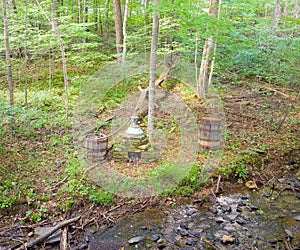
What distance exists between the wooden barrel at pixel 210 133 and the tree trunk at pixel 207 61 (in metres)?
2.49

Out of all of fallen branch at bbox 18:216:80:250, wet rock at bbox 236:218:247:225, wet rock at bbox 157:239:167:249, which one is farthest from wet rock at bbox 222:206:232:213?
fallen branch at bbox 18:216:80:250

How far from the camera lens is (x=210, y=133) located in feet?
19.1

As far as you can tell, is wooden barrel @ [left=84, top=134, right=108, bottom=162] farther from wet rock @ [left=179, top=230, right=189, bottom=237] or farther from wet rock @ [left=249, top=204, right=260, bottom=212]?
wet rock @ [left=249, top=204, right=260, bottom=212]

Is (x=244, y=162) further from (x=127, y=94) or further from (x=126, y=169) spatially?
(x=127, y=94)

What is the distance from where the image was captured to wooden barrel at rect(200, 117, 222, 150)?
18.9ft

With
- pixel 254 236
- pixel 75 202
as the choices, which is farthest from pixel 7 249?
pixel 254 236

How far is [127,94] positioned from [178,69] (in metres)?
2.45

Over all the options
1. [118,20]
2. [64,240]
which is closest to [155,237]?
[64,240]

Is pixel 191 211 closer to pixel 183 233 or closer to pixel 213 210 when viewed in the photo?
pixel 213 210

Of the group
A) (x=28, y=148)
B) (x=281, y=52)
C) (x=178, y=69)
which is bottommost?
(x=28, y=148)

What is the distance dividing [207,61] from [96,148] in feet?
14.5

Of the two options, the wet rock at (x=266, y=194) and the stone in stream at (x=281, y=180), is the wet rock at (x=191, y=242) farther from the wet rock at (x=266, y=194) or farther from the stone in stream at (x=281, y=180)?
the stone in stream at (x=281, y=180)

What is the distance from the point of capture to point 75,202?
441 centimetres

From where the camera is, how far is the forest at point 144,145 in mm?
4184
